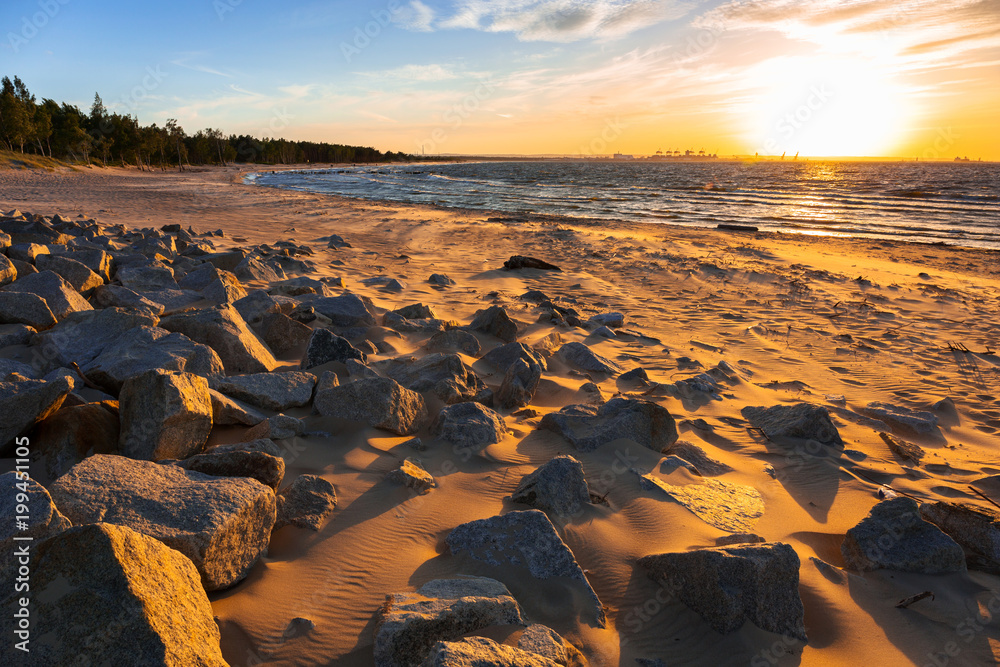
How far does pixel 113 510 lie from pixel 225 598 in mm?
568

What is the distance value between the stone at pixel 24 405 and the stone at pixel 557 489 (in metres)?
2.56

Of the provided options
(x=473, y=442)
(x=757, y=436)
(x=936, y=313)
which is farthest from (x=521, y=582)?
(x=936, y=313)

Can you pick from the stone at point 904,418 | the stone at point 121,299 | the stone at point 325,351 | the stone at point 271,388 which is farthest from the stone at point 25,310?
the stone at point 904,418

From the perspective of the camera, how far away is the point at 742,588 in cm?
216

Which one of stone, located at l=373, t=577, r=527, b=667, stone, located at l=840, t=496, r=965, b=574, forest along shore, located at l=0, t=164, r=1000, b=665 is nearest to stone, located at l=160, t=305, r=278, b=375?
forest along shore, located at l=0, t=164, r=1000, b=665

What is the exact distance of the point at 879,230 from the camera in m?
19.6

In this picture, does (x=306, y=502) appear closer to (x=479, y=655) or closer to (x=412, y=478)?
(x=412, y=478)

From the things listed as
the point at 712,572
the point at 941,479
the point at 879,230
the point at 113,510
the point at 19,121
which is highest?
the point at 19,121

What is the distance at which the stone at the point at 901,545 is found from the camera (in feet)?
8.36

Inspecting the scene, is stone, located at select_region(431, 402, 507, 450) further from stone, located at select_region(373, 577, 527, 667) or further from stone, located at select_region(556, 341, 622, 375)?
stone, located at select_region(556, 341, 622, 375)

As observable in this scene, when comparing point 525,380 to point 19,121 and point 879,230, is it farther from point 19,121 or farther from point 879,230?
point 19,121

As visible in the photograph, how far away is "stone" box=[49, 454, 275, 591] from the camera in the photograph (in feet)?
6.15

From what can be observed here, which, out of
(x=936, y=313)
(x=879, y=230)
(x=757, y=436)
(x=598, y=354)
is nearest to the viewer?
(x=757, y=436)

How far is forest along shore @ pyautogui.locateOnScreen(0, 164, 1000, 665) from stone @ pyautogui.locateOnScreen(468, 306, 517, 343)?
0.14 feet
